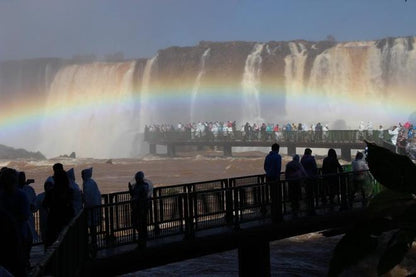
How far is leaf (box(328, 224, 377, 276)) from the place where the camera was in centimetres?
169

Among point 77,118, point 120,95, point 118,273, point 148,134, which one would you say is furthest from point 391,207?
point 77,118

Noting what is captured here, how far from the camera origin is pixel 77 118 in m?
74.3

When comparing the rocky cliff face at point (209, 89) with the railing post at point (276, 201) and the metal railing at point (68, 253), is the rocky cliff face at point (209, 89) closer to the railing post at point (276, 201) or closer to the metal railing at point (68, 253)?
the railing post at point (276, 201)

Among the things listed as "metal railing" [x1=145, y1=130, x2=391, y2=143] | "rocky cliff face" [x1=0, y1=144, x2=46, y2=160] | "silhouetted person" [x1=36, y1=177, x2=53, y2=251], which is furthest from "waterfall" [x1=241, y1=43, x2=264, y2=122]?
"silhouetted person" [x1=36, y1=177, x2=53, y2=251]

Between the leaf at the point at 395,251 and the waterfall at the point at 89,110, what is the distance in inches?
2614

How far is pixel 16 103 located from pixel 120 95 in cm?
1585

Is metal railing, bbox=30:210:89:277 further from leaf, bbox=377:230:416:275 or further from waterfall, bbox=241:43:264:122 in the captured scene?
waterfall, bbox=241:43:264:122

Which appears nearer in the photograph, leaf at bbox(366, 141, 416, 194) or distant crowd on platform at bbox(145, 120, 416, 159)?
leaf at bbox(366, 141, 416, 194)

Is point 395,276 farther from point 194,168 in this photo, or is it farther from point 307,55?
point 307,55

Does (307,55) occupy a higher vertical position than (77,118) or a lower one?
higher

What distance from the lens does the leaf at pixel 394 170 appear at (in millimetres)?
1744

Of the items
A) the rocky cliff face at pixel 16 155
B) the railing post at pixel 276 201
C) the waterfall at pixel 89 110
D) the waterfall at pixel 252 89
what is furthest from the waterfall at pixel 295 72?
the railing post at pixel 276 201

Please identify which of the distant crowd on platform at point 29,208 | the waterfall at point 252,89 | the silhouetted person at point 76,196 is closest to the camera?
the distant crowd on platform at point 29,208

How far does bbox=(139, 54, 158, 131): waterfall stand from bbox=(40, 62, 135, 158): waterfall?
4.00 feet
